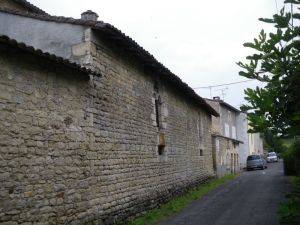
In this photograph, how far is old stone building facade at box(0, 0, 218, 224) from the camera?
6.64 meters

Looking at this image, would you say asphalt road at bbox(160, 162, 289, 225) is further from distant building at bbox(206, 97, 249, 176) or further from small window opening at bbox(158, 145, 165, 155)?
distant building at bbox(206, 97, 249, 176)

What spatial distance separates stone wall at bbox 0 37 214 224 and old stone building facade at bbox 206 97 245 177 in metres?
14.3

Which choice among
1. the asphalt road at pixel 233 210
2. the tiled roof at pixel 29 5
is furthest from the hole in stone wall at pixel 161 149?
the tiled roof at pixel 29 5

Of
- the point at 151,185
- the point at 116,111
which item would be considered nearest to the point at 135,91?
the point at 116,111

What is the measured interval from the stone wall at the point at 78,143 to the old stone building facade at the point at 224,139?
14.3 meters

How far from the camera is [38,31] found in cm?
980

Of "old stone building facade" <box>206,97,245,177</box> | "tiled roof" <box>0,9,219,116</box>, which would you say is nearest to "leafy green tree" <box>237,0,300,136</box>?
"tiled roof" <box>0,9,219,116</box>

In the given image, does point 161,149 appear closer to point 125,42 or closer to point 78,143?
point 125,42

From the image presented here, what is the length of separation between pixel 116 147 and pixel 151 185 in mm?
2792

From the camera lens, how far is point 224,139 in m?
30.9

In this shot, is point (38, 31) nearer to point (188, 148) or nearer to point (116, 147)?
point (116, 147)

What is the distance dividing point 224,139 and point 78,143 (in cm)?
2369

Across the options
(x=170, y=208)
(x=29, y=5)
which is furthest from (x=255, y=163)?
(x=29, y=5)

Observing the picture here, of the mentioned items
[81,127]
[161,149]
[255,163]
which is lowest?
[255,163]
